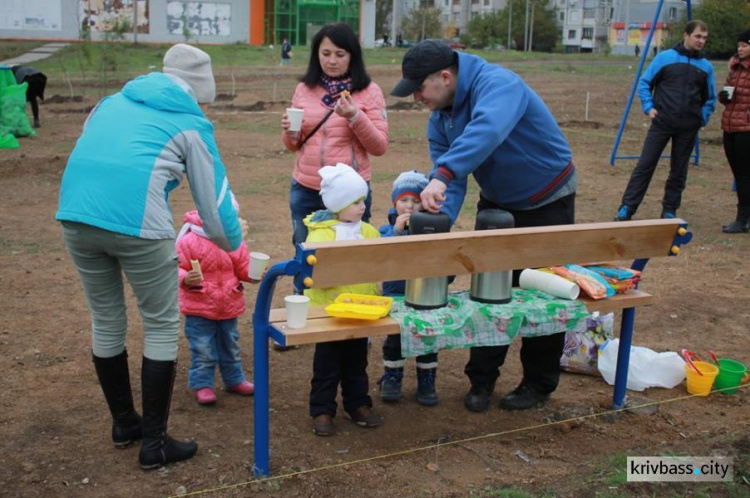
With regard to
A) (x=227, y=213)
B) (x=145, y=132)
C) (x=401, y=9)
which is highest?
(x=401, y=9)

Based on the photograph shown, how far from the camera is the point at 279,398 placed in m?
4.44

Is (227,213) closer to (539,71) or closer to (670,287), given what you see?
(670,287)

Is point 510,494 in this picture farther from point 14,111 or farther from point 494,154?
point 14,111

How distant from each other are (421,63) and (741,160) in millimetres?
6009

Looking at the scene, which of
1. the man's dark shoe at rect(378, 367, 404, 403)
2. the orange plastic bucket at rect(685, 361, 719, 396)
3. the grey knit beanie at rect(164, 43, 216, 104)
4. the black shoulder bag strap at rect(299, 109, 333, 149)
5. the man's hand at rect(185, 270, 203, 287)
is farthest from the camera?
the black shoulder bag strap at rect(299, 109, 333, 149)

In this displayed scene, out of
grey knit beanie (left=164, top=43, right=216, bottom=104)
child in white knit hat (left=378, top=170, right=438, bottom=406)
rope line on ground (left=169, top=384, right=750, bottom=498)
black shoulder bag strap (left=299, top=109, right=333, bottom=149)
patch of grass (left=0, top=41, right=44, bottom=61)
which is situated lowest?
rope line on ground (left=169, top=384, right=750, bottom=498)

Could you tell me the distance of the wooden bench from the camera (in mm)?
3223

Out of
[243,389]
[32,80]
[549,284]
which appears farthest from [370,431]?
[32,80]

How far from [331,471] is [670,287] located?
4.04m

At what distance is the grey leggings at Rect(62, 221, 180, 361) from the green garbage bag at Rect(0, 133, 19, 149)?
10.8 meters

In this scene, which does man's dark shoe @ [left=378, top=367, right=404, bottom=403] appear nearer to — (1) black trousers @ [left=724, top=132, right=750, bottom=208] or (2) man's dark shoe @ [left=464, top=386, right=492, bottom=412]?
(2) man's dark shoe @ [left=464, top=386, right=492, bottom=412]

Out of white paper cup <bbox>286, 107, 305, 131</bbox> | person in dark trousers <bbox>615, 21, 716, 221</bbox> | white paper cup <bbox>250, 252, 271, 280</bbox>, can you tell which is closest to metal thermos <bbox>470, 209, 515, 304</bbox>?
white paper cup <bbox>250, 252, 271, 280</bbox>

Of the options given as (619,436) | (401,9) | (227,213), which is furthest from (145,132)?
(401,9)

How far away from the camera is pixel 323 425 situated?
3934 millimetres
